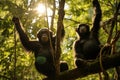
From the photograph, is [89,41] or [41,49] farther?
[41,49]

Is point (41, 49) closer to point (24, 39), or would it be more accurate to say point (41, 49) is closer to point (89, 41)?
point (24, 39)

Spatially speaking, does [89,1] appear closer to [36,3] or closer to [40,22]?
[40,22]

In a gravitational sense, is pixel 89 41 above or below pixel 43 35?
below

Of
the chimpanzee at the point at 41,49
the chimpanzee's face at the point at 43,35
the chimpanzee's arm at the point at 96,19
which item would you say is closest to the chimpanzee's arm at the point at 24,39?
the chimpanzee at the point at 41,49

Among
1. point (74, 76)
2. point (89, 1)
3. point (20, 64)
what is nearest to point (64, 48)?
point (20, 64)

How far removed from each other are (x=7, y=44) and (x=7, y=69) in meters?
0.75

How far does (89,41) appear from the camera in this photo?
297 inches

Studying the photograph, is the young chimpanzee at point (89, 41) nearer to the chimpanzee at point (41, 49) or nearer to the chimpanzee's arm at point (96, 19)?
the chimpanzee's arm at point (96, 19)

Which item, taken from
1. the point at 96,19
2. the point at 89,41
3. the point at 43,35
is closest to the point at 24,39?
the point at 43,35

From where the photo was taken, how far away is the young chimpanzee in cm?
727

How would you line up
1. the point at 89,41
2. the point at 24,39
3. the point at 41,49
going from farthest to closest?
the point at 41,49, the point at 89,41, the point at 24,39

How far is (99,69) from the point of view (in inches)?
185

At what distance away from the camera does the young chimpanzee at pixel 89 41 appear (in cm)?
727

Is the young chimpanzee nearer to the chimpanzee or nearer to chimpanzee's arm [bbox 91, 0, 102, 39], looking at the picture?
chimpanzee's arm [bbox 91, 0, 102, 39]
